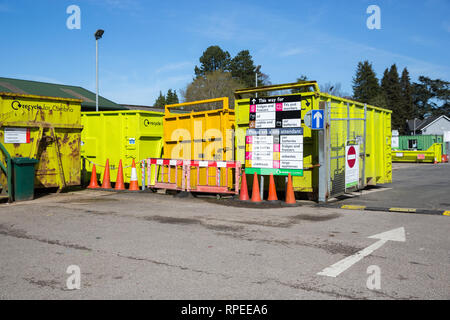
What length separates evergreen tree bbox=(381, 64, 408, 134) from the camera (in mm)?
83688

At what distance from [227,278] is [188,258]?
92 centimetres

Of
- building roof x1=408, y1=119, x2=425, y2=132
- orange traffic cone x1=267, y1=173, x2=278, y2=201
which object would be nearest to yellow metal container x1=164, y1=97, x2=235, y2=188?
orange traffic cone x1=267, y1=173, x2=278, y2=201

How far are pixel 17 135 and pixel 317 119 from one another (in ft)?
26.2

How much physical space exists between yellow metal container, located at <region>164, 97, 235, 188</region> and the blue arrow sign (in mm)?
2631

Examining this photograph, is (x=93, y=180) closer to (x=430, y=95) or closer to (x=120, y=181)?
(x=120, y=181)

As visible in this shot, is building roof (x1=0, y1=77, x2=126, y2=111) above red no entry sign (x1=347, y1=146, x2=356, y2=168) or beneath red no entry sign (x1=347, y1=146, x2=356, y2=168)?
above

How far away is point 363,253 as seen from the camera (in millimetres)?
5352

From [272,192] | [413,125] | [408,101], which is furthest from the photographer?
[408,101]

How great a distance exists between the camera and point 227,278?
4.36m

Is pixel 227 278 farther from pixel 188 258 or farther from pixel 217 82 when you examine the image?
pixel 217 82

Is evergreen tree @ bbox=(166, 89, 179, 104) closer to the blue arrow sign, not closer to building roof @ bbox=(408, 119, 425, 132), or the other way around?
building roof @ bbox=(408, 119, 425, 132)

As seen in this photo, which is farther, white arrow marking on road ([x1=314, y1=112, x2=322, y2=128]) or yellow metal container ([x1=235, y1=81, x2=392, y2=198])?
yellow metal container ([x1=235, y1=81, x2=392, y2=198])

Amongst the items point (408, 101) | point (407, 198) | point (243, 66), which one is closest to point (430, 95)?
point (408, 101)

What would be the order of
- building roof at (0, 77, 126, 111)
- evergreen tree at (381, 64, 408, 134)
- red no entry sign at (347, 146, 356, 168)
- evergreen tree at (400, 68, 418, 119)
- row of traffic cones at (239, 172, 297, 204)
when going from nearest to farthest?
row of traffic cones at (239, 172, 297, 204), red no entry sign at (347, 146, 356, 168), building roof at (0, 77, 126, 111), evergreen tree at (381, 64, 408, 134), evergreen tree at (400, 68, 418, 119)
